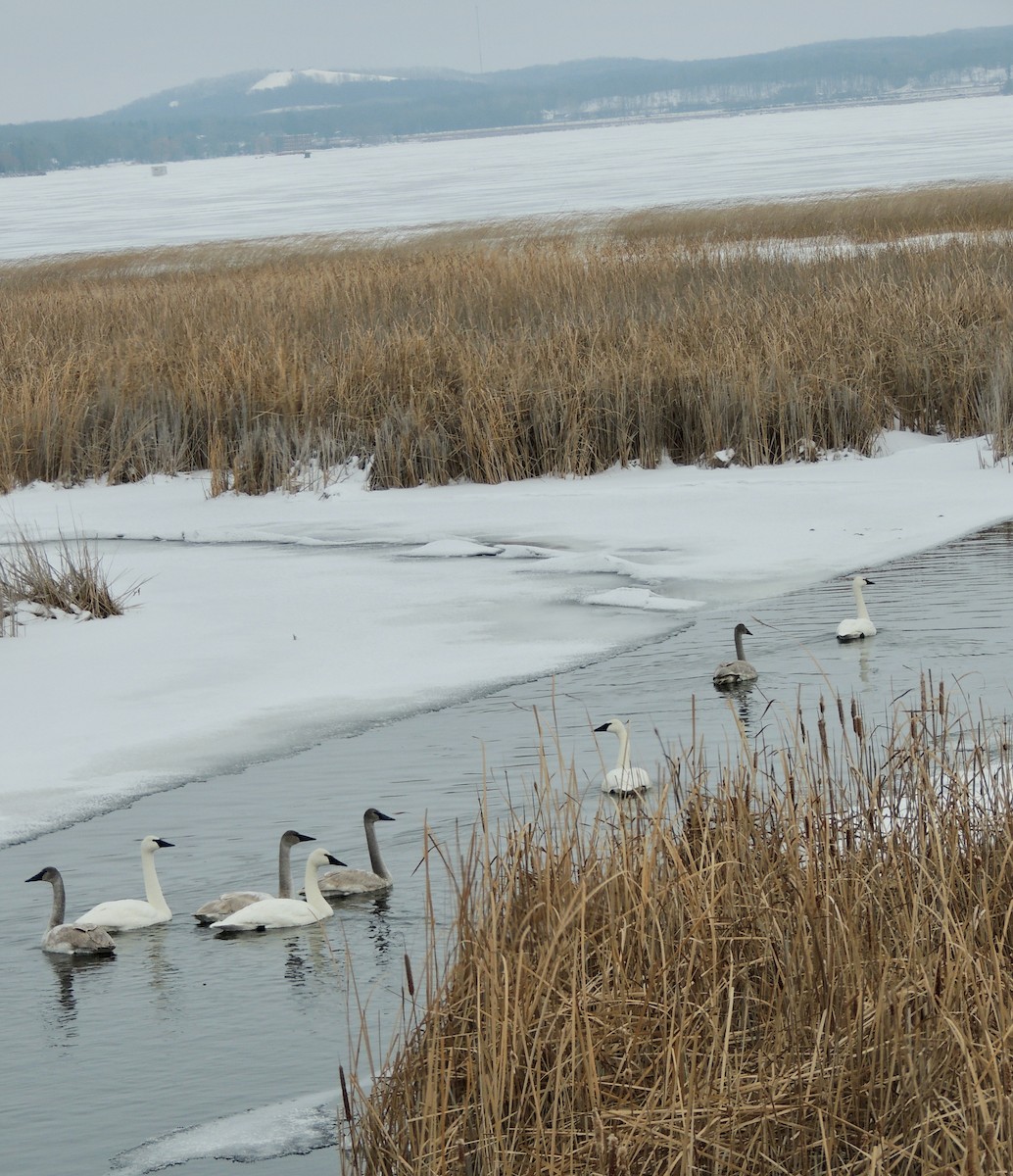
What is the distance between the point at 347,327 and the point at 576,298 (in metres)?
2.73

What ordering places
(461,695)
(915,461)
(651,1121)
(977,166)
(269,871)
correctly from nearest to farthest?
(651,1121) → (269,871) → (461,695) → (915,461) → (977,166)

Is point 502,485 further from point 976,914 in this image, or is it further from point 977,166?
point 977,166

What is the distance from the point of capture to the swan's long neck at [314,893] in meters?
5.27

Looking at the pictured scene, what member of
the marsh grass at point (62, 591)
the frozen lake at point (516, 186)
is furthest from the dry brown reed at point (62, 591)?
the frozen lake at point (516, 186)

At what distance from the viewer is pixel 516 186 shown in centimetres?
7162

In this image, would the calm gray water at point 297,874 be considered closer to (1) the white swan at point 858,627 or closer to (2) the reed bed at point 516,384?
(1) the white swan at point 858,627

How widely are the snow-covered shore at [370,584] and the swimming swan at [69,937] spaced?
1.10 m

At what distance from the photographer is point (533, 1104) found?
120 inches

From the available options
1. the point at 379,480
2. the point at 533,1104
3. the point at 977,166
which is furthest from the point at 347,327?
the point at 977,166

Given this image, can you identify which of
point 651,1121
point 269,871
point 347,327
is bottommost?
point 269,871

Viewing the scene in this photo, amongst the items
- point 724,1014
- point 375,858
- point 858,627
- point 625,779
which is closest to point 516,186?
point 858,627

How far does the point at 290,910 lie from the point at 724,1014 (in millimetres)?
2104

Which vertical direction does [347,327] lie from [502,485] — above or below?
above

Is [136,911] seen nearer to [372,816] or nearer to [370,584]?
[372,816]
